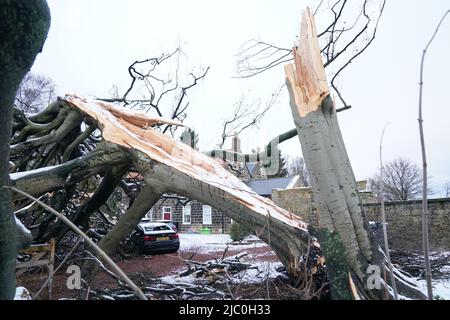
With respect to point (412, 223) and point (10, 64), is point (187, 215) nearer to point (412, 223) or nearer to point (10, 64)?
point (412, 223)

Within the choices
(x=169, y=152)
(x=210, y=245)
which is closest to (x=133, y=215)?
(x=169, y=152)

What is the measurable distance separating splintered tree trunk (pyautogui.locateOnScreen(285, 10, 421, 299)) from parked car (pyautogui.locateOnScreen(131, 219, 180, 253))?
27.3ft

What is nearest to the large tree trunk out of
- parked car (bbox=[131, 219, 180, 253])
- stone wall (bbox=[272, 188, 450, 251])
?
stone wall (bbox=[272, 188, 450, 251])

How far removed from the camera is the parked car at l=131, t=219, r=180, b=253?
420 inches

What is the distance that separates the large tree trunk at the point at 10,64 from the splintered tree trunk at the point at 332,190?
8.59 ft

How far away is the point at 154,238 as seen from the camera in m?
10.8

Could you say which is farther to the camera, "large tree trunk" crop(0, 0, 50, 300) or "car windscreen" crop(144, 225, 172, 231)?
"car windscreen" crop(144, 225, 172, 231)

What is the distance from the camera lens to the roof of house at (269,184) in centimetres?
2352

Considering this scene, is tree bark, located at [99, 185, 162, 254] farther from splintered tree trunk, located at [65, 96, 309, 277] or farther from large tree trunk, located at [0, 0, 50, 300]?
large tree trunk, located at [0, 0, 50, 300]

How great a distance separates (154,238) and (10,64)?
9762mm

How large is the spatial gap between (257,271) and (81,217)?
3.67 meters

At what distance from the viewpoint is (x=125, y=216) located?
17.1ft

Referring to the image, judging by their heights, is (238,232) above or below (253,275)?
below

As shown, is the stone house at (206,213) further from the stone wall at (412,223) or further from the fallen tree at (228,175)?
the fallen tree at (228,175)
